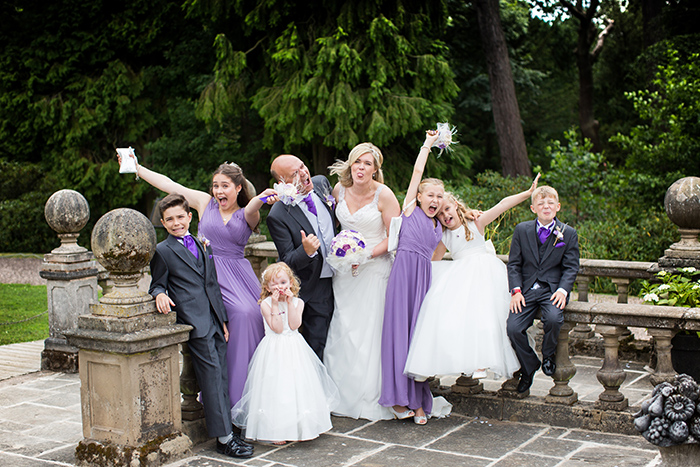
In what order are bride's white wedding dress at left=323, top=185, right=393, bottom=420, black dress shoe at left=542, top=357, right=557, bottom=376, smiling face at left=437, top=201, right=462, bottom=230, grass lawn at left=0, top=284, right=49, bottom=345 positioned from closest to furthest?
black dress shoe at left=542, top=357, right=557, bottom=376
bride's white wedding dress at left=323, top=185, right=393, bottom=420
smiling face at left=437, top=201, right=462, bottom=230
grass lawn at left=0, top=284, right=49, bottom=345

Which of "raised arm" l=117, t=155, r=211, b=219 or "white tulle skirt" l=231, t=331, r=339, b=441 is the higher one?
"raised arm" l=117, t=155, r=211, b=219

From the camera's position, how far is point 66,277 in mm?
6996

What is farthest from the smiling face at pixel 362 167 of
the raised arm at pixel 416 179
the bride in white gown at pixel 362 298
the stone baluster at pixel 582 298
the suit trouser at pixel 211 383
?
the stone baluster at pixel 582 298

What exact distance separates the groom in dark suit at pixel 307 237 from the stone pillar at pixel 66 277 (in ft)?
8.73

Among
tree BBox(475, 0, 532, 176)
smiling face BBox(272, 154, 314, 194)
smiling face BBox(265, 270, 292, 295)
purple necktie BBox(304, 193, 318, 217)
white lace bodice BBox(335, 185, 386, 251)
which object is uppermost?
tree BBox(475, 0, 532, 176)

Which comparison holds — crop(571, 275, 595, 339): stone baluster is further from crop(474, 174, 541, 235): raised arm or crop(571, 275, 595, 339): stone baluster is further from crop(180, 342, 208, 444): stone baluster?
crop(180, 342, 208, 444): stone baluster

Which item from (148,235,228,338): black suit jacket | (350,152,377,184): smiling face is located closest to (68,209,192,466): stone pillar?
(148,235,228,338): black suit jacket

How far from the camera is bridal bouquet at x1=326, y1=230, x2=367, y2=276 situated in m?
5.12

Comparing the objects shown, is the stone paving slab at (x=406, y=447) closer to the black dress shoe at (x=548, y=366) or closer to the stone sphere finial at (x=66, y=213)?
the black dress shoe at (x=548, y=366)

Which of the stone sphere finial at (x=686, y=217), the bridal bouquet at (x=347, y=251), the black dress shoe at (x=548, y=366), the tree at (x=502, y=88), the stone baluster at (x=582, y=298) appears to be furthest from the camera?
the tree at (x=502, y=88)

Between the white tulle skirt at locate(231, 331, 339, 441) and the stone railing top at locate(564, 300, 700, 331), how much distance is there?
6.20 feet

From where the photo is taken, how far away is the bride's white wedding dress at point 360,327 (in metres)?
5.25

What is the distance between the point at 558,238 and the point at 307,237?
185 cm

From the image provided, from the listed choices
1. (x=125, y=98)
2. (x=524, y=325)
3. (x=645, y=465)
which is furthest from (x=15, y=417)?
(x=125, y=98)
